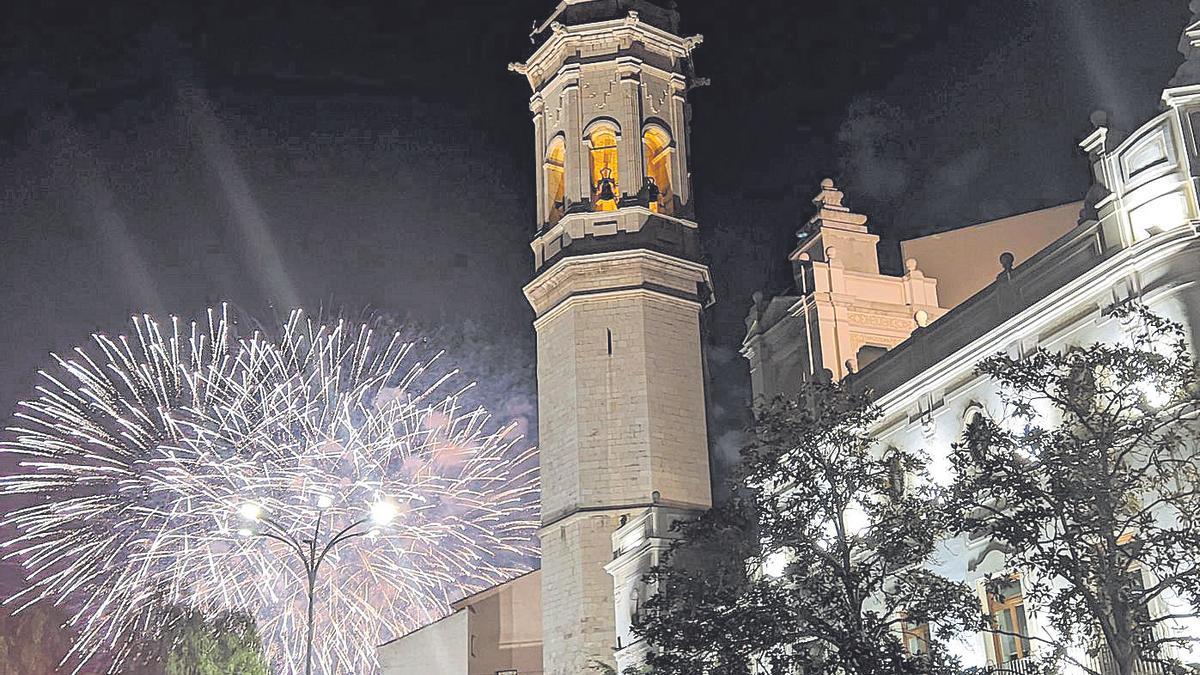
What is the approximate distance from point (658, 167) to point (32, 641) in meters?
37.8

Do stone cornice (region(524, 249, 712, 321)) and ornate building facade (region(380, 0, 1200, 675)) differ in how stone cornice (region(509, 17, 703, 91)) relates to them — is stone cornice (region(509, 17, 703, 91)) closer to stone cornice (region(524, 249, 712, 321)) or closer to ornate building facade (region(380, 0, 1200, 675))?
ornate building facade (region(380, 0, 1200, 675))

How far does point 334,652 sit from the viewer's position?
4047 cm

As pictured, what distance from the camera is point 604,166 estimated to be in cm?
4081

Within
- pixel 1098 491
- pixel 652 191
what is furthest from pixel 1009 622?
pixel 652 191

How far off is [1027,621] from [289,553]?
2182cm

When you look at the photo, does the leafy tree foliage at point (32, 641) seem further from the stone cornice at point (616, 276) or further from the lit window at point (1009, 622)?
the lit window at point (1009, 622)

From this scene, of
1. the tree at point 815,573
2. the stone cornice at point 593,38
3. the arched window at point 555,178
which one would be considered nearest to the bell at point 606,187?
the arched window at point 555,178

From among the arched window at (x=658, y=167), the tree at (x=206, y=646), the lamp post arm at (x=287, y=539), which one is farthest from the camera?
the tree at (x=206, y=646)

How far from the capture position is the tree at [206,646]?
46.0m

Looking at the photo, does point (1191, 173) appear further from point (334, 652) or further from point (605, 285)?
point (334, 652)

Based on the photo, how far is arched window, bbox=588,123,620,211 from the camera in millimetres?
39875

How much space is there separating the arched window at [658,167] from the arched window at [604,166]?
0.99 m

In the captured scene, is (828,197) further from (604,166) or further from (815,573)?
(815,573)

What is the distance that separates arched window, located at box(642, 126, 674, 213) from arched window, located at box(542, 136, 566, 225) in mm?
2652
